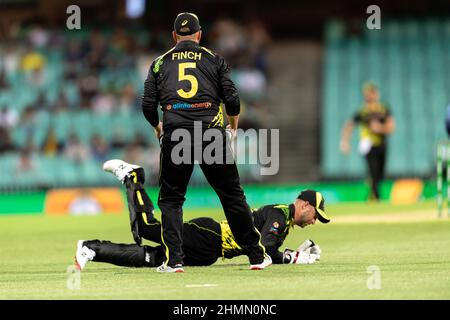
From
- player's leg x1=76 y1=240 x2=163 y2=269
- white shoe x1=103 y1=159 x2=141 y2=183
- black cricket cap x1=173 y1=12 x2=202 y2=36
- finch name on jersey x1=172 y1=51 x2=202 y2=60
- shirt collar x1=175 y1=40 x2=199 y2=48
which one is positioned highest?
black cricket cap x1=173 y1=12 x2=202 y2=36

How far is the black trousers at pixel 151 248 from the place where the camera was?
1104cm

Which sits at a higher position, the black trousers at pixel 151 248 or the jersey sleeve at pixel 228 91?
the jersey sleeve at pixel 228 91

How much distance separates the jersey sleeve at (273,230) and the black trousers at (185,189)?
0.82ft

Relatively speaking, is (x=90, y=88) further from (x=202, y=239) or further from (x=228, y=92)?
(x=228, y=92)

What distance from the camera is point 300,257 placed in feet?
37.9

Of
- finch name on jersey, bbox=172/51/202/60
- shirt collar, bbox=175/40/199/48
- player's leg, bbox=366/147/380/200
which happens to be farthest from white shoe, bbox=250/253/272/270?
player's leg, bbox=366/147/380/200

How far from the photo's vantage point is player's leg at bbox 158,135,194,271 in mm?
10477

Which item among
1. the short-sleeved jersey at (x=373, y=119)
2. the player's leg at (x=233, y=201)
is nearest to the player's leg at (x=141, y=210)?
the player's leg at (x=233, y=201)

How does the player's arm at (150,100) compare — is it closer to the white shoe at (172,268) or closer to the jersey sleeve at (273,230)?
the white shoe at (172,268)

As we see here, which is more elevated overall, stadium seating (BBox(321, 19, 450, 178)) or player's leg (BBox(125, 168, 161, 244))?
stadium seating (BBox(321, 19, 450, 178))

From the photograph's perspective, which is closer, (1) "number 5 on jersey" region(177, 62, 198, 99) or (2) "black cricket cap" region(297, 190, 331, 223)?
(1) "number 5 on jersey" region(177, 62, 198, 99)

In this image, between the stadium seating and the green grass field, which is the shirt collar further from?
the stadium seating

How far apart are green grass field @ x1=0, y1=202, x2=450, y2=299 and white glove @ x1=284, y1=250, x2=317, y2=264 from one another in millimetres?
110

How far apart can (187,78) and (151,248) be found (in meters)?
1.78
